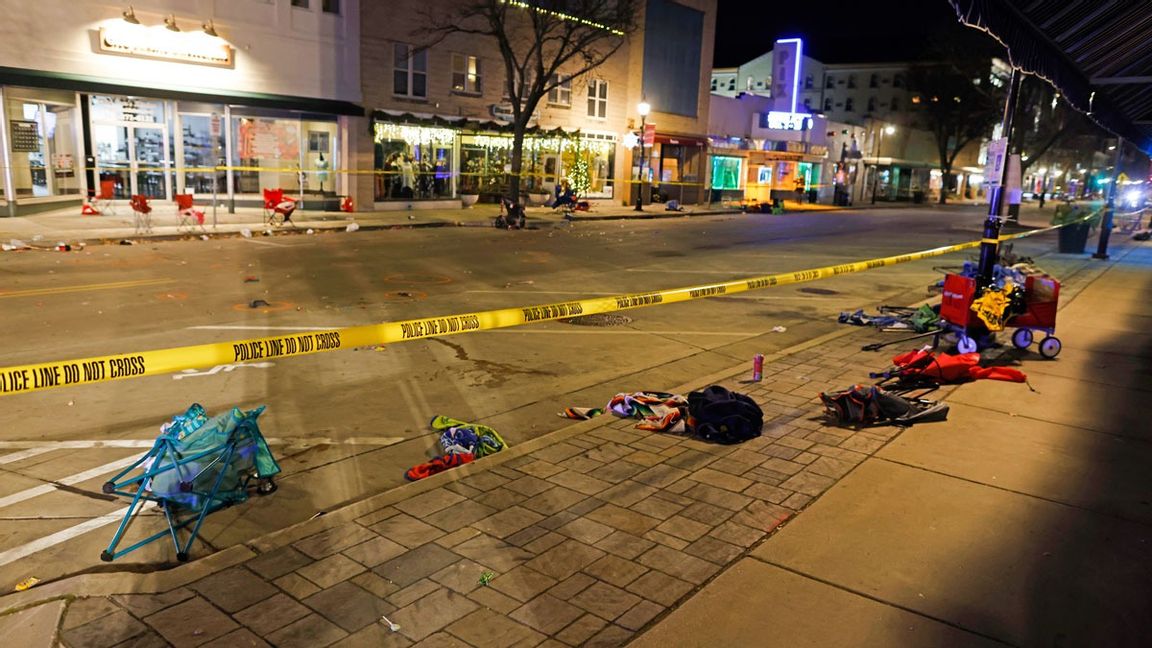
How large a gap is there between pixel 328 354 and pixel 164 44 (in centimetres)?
1882

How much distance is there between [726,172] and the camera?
4894 cm

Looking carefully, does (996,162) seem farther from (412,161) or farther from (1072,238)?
(412,161)

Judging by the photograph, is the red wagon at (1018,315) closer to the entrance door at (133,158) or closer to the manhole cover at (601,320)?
the manhole cover at (601,320)

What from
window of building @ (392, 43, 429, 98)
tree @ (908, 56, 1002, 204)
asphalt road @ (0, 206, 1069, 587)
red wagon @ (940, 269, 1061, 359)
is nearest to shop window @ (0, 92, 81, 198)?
asphalt road @ (0, 206, 1069, 587)

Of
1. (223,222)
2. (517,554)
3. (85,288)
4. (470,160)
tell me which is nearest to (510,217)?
(470,160)

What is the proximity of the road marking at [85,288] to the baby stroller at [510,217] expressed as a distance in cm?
1362

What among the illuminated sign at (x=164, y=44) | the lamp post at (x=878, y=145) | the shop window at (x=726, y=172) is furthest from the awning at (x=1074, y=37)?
the lamp post at (x=878, y=145)

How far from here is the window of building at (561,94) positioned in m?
35.6

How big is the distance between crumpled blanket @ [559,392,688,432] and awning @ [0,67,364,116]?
20698 mm

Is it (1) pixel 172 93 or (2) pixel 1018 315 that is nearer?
(2) pixel 1018 315

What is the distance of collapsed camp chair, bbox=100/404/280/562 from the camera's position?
15.2 feet

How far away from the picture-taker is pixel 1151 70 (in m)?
12.9

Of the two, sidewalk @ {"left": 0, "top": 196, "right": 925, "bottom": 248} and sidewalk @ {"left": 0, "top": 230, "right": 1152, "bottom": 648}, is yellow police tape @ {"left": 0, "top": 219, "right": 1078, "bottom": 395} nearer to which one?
sidewalk @ {"left": 0, "top": 230, "right": 1152, "bottom": 648}

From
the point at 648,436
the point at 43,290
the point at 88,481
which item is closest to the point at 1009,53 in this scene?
the point at 648,436
